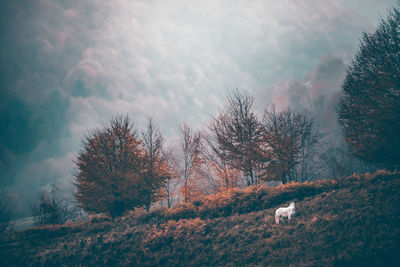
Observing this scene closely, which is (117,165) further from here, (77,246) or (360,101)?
(360,101)

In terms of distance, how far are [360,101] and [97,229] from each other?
20.1 m

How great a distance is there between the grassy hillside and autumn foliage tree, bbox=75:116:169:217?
3.21 meters

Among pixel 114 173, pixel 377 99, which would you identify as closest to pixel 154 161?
pixel 114 173

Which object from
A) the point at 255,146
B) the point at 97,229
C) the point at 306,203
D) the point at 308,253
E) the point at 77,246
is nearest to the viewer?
the point at 308,253

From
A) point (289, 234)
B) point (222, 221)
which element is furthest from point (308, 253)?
point (222, 221)

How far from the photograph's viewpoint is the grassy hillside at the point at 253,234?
657 cm

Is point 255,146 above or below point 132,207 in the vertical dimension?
above

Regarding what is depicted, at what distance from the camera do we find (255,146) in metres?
16.8

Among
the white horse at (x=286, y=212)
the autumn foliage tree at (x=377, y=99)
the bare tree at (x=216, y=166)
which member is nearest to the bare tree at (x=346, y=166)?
the autumn foliage tree at (x=377, y=99)

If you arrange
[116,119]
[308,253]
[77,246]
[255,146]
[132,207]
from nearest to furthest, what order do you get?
[308,253]
[77,246]
[255,146]
[132,207]
[116,119]

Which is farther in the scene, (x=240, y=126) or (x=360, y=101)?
(x=240, y=126)

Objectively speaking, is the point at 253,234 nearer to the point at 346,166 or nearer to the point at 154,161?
the point at 154,161

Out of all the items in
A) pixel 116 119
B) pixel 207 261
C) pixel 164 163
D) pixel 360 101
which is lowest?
pixel 207 261

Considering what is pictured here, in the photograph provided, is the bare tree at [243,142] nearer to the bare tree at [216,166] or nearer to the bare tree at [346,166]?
the bare tree at [216,166]
